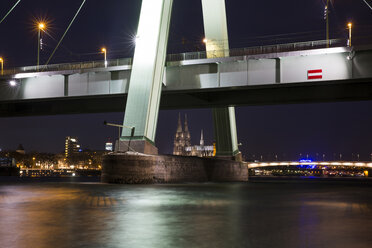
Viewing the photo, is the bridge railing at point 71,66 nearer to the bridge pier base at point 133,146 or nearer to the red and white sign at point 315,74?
the bridge pier base at point 133,146

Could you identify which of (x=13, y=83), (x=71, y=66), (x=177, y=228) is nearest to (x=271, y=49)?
(x=71, y=66)

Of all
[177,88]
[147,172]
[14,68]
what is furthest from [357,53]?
[14,68]

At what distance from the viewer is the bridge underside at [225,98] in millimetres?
39500

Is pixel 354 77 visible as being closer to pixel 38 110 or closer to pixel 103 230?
pixel 103 230

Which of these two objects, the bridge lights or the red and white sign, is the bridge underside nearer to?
the red and white sign

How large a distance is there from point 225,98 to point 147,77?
1332cm

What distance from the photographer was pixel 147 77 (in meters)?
32.4

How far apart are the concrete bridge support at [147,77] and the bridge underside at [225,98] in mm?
5941

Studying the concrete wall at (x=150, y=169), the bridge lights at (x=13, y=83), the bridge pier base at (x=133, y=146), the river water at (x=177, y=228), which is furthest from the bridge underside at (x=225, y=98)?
the river water at (x=177, y=228)

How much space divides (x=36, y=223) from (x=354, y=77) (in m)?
29.3

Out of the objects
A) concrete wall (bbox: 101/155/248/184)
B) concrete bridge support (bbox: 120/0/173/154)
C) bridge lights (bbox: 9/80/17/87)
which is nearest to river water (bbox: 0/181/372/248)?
concrete wall (bbox: 101/155/248/184)

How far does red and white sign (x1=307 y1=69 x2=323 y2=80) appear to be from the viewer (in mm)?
34219

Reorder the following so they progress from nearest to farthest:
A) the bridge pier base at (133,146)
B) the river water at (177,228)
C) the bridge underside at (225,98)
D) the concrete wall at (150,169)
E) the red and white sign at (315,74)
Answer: the river water at (177,228) → the concrete wall at (150,169) → the bridge pier base at (133,146) → the red and white sign at (315,74) → the bridge underside at (225,98)

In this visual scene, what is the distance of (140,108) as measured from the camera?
32.0 meters
